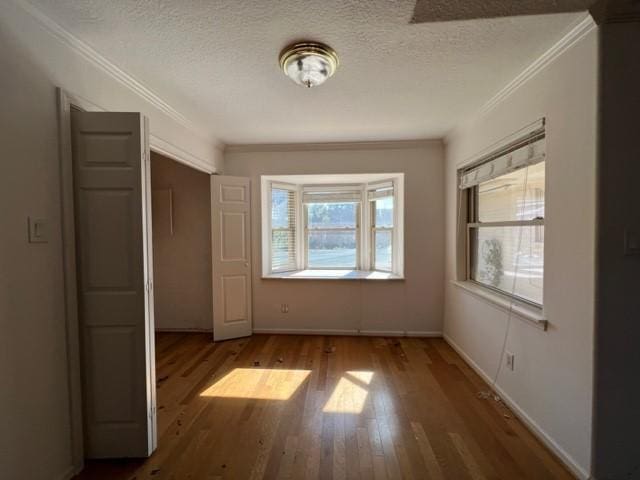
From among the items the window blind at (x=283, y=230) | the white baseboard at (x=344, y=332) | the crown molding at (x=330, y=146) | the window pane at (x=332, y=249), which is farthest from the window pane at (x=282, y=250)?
the crown molding at (x=330, y=146)

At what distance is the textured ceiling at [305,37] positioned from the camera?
1483mm

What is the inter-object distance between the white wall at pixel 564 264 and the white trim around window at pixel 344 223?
5.96ft

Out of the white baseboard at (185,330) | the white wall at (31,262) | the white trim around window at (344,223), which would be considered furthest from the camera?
the white baseboard at (185,330)

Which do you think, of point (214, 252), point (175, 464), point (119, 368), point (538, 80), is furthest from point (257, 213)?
point (538, 80)

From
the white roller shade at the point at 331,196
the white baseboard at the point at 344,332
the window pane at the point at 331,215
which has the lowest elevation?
the white baseboard at the point at 344,332

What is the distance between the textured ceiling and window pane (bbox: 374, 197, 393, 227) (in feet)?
4.81

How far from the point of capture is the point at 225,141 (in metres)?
3.68

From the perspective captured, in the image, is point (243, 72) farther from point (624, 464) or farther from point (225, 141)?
point (624, 464)

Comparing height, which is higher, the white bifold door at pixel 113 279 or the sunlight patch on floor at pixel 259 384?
the white bifold door at pixel 113 279

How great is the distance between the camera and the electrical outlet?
2.25 meters

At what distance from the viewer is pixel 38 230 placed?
151cm

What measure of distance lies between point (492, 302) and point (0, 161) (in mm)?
3271

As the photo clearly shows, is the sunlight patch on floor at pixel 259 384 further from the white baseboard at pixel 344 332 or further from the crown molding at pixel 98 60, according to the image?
the crown molding at pixel 98 60

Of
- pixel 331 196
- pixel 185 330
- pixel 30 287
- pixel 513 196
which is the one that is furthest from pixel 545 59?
pixel 185 330
